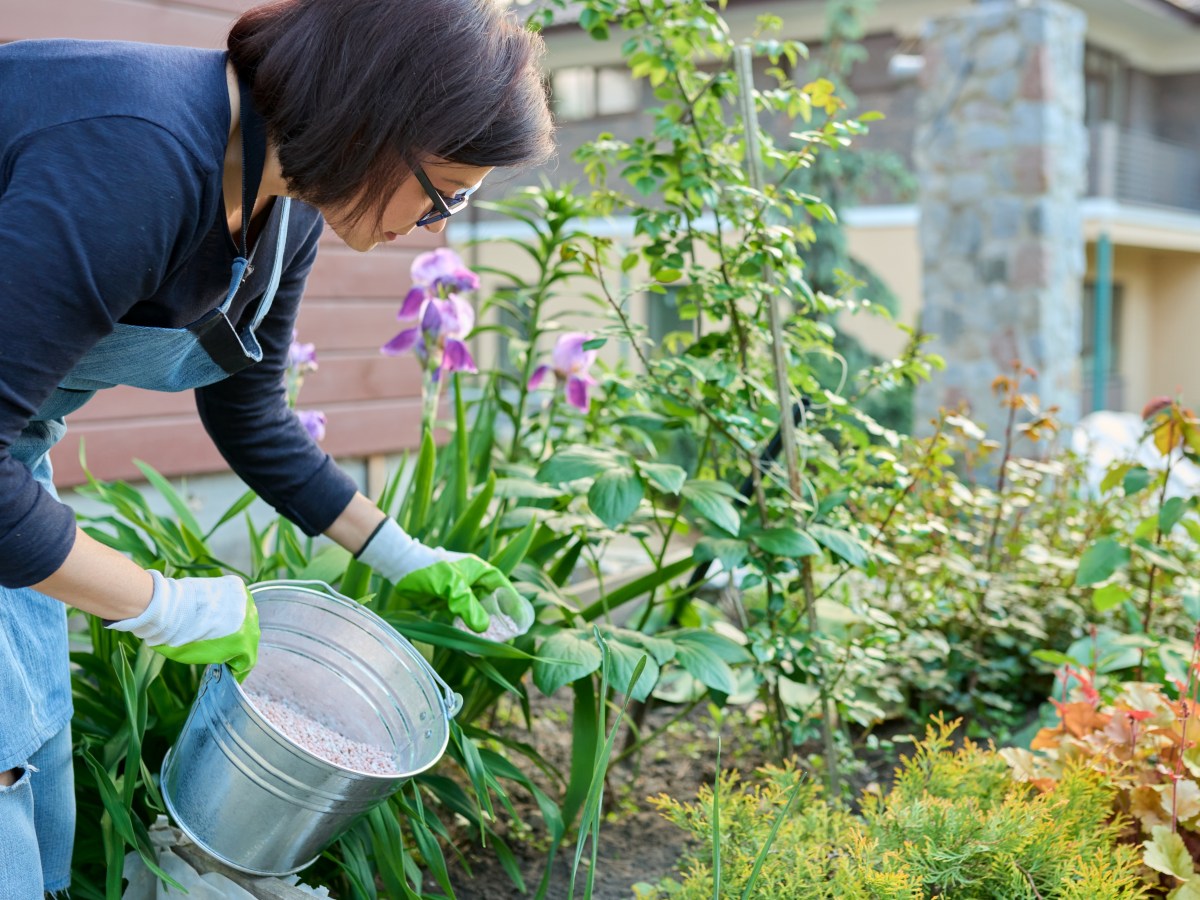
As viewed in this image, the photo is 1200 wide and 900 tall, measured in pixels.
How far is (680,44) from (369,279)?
179cm

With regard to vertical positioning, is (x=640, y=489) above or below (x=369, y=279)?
below

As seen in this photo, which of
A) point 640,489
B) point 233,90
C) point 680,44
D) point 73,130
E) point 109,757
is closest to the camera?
point 73,130

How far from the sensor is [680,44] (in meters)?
2.06

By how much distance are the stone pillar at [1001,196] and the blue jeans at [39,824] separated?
6430mm

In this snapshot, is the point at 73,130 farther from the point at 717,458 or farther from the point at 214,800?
the point at 717,458

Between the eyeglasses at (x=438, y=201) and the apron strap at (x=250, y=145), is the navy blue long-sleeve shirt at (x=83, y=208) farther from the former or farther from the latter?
the eyeglasses at (x=438, y=201)

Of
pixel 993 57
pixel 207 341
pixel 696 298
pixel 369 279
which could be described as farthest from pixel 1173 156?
pixel 207 341

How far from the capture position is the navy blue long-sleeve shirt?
987mm

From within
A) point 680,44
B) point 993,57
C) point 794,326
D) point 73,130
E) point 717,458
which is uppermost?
point 993,57

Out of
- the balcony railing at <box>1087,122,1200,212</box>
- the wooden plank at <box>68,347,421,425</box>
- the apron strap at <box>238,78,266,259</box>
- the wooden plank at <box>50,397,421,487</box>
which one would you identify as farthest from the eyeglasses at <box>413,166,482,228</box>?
the balcony railing at <box>1087,122,1200,212</box>

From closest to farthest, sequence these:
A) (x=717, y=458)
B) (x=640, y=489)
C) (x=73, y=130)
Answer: (x=73, y=130) < (x=640, y=489) < (x=717, y=458)

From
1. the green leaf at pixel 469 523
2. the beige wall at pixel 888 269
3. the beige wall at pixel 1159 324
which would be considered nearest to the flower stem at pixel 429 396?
the green leaf at pixel 469 523

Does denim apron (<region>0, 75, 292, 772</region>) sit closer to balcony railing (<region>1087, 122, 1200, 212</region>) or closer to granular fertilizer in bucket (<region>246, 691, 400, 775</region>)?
granular fertilizer in bucket (<region>246, 691, 400, 775</region>)

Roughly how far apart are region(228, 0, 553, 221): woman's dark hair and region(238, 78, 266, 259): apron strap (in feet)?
0.03
